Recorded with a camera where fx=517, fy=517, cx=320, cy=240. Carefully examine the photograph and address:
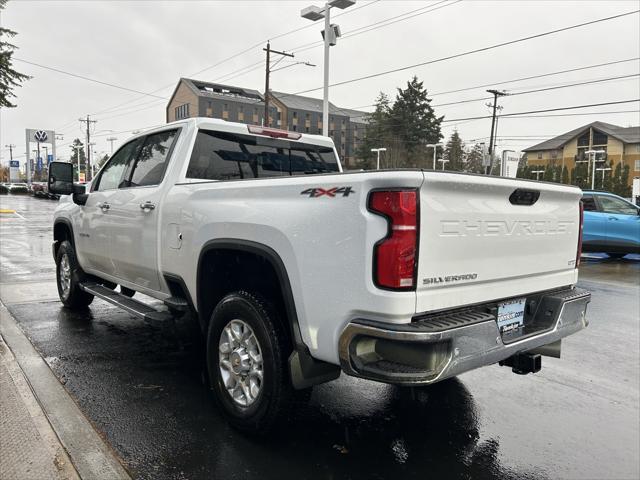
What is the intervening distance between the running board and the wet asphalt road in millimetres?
473

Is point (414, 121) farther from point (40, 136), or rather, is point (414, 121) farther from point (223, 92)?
point (40, 136)

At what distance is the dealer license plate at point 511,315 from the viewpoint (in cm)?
295

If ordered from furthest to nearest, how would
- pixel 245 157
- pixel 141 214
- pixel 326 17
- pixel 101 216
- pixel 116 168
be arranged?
pixel 326 17, pixel 116 168, pixel 101 216, pixel 245 157, pixel 141 214

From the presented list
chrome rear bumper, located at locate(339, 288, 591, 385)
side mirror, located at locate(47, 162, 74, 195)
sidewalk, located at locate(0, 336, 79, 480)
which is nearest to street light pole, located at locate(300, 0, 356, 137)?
side mirror, located at locate(47, 162, 74, 195)

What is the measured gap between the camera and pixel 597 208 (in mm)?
12734

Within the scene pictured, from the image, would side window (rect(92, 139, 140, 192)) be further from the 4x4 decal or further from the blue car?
the blue car

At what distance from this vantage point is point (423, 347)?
236 centimetres

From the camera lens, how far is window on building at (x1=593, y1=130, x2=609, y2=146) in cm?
7456

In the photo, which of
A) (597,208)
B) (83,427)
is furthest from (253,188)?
(597,208)

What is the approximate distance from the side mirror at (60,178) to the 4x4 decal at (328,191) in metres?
4.00

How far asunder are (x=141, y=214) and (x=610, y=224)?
1180 cm

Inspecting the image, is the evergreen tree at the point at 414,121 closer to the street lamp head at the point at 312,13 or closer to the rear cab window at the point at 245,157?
the street lamp head at the point at 312,13

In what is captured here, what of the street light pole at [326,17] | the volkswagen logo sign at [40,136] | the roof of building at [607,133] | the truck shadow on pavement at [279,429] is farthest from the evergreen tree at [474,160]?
the truck shadow on pavement at [279,429]

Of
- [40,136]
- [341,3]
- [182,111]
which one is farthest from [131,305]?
[182,111]
